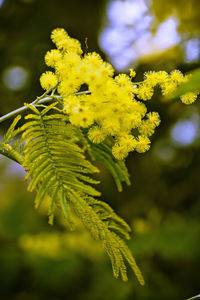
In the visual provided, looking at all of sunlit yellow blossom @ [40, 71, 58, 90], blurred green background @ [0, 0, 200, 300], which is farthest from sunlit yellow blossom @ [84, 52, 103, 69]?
blurred green background @ [0, 0, 200, 300]

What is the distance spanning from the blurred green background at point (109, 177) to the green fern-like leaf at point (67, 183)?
67.4 inches

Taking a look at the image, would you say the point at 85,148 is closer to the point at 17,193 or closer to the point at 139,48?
the point at 139,48

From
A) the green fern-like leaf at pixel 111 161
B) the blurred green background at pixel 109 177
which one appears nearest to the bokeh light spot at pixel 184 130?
the blurred green background at pixel 109 177

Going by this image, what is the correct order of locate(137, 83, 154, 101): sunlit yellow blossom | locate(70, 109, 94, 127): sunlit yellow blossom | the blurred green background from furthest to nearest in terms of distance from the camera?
the blurred green background < locate(137, 83, 154, 101): sunlit yellow blossom < locate(70, 109, 94, 127): sunlit yellow blossom

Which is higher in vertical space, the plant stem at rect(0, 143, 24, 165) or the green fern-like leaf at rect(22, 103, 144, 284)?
the plant stem at rect(0, 143, 24, 165)

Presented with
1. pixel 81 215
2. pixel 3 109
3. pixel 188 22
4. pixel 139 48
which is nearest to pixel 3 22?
pixel 3 109

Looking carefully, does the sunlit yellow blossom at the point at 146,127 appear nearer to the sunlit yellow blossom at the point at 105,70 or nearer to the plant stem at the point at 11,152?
the sunlit yellow blossom at the point at 105,70

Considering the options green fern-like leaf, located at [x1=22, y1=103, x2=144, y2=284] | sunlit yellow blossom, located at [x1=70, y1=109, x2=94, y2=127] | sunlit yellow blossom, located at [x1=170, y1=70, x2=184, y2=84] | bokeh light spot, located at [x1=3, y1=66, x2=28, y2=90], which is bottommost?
green fern-like leaf, located at [x1=22, y1=103, x2=144, y2=284]

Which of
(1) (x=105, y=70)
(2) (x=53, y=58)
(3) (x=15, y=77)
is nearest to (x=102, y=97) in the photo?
(1) (x=105, y=70)

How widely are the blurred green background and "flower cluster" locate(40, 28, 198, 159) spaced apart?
5.30ft

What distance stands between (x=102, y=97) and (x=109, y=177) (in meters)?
2.40

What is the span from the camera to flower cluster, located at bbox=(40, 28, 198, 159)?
0.67 m

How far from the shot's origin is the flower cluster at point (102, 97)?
0.67 meters

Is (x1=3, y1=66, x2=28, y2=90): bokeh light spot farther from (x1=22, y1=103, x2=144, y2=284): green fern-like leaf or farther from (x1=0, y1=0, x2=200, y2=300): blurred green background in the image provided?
(x1=22, y1=103, x2=144, y2=284): green fern-like leaf
